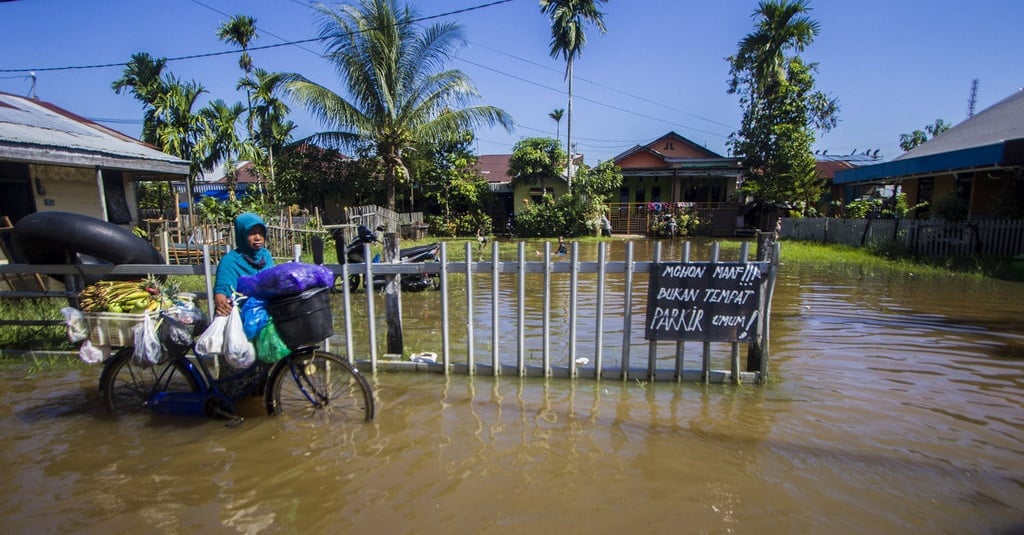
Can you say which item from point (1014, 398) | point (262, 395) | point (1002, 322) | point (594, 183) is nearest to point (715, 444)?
point (1014, 398)

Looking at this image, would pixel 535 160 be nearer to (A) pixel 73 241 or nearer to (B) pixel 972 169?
(B) pixel 972 169

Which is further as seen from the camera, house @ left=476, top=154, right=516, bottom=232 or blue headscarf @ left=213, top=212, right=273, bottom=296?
house @ left=476, top=154, right=516, bottom=232

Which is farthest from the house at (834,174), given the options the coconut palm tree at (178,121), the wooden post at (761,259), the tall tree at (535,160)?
the coconut palm tree at (178,121)

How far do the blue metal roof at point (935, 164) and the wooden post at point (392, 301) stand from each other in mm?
14660

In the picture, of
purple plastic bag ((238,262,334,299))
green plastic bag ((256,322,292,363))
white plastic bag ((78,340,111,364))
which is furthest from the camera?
white plastic bag ((78,340,111,364))

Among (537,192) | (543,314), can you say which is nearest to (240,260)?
(543,314)

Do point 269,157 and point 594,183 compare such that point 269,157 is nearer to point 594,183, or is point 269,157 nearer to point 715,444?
point 594,183

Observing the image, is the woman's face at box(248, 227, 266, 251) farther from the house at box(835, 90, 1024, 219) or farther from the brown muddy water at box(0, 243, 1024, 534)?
the house at box(835, 90, 1024, 219)

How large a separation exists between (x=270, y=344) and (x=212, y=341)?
0.38 m

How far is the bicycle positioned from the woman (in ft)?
1.71

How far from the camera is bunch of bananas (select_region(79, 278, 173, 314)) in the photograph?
3.92 metres

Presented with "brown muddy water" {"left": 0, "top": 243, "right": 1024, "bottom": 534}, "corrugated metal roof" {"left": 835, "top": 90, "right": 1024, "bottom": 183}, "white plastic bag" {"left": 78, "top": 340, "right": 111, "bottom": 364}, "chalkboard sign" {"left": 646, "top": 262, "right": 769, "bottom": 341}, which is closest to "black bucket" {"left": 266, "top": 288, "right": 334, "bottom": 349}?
"brown muddy water" {"left": 0, "top": 243, "right": 1024, "bottom": 534}

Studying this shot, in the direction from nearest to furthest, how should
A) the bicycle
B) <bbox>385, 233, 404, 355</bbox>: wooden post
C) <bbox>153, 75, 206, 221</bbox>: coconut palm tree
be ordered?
the bicycle → <bbox>385, 233, 404, 355</bbox>: wooden post → <bbox>153, 75, 206, 221</bbox>: coconut palm tree

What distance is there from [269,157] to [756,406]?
1022 inches
